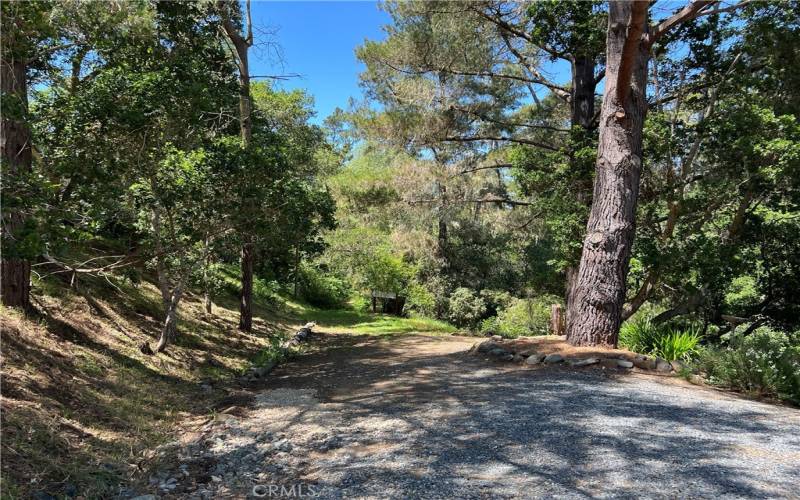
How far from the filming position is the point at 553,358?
6.60m

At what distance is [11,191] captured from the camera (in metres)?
3.82

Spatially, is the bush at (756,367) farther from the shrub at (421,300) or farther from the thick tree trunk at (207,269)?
the shrub at (421,300)

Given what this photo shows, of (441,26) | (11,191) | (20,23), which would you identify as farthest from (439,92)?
(11,191)

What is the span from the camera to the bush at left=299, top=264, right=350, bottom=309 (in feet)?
63.0

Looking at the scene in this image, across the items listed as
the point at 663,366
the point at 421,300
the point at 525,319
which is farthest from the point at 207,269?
the point at 421,300

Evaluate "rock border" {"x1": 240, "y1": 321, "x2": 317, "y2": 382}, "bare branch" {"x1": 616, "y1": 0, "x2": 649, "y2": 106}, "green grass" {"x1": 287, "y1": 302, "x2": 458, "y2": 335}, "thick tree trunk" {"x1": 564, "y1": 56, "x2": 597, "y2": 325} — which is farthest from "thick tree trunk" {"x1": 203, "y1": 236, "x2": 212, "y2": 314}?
"thick tree trunk" {"x1": 564, "y1": 56, "x2": 597, "y2": 325}

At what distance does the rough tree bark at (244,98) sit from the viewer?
27.2 ft

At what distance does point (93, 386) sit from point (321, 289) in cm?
1468

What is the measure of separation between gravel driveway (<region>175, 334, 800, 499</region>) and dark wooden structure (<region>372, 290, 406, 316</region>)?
12744 millimetres

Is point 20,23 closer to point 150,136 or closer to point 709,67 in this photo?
point 150,136

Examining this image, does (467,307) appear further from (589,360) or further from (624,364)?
(624,364)

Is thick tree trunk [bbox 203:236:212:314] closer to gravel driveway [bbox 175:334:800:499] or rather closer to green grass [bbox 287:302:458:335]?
gravel driveway [bbox 175:334:800:499]

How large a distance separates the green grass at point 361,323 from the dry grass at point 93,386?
5.67 meters

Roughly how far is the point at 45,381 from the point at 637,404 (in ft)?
17.9
